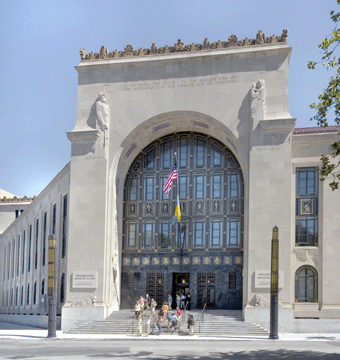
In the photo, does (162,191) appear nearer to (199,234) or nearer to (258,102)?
(199,234)

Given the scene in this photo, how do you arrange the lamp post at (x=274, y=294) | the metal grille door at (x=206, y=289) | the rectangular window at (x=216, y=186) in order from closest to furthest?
the lamp post at (x=274, y=294) < the metal grille door at (x=206, y=289) < the rectangular window at (x=216, y=186)

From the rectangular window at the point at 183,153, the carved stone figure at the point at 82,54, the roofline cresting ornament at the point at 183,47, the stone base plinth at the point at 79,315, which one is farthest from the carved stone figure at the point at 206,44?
the stone base plinth at the point at 79,315

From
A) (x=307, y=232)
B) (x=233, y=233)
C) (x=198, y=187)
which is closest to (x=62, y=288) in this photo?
(x=198, y=187)

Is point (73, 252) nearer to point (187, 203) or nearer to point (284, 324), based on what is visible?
point (187, 203)

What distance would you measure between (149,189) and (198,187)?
10.7 feet

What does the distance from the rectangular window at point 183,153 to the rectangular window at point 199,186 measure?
1188 millimetres

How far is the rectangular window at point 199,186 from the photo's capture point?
131 ft

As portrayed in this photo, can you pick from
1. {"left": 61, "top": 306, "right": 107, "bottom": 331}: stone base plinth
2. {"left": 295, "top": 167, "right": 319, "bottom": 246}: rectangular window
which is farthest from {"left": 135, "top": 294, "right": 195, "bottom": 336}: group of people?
{"left": 295, "top": 167, "right": 319, "bottom": 246}: rectangular window

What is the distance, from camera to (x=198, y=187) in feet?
131

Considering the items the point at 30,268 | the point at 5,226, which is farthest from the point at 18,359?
the point at 5,226

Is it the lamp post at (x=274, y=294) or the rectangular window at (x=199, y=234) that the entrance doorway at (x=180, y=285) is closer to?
the rectangular window at (x=199, y=234)

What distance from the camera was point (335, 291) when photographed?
117ft

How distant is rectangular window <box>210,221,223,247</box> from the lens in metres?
39.2

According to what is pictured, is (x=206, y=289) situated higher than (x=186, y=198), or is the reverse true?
(x=186, y=198)
